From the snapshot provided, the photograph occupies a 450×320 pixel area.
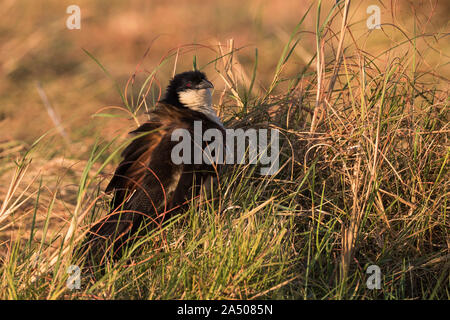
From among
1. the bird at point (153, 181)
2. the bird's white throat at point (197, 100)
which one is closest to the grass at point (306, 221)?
the bird at point (153, 181)

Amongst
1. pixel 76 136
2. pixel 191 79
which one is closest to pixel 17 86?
pixel 76 136

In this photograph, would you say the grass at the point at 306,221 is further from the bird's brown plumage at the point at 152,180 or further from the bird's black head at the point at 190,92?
the bird's black head at the point at 190,92

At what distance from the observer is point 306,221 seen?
2.88 m

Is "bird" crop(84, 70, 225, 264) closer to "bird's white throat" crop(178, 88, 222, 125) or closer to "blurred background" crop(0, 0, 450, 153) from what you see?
"bird's white throat" crop(178, 88, 222, 125)

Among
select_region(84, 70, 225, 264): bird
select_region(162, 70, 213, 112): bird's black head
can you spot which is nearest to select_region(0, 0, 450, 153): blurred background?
select_region(162, 70, 213, 112): bird's black head

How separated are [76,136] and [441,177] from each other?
11.3 ft

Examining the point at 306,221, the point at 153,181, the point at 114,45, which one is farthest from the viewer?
the point at 114,45

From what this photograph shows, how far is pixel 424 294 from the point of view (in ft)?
8.41

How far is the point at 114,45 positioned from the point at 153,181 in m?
5.95

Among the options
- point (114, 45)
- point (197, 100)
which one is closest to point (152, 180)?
point (197, 100)

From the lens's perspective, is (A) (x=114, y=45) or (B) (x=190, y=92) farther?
(A) (x=114, y=45)

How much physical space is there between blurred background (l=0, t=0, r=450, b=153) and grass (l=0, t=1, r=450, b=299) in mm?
2444

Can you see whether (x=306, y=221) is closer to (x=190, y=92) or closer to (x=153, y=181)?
(x=153, y=181)
